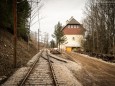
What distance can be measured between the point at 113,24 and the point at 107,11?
3586 millimetres

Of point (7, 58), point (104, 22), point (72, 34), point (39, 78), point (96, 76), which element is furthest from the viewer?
point (72, 34)

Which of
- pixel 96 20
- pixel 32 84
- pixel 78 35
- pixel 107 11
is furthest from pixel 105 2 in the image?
pixel 78 35

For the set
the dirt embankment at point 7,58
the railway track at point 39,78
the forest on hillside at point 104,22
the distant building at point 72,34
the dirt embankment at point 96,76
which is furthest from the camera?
the distant building at point 72,34

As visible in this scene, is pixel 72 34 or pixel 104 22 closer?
pixel 104 22

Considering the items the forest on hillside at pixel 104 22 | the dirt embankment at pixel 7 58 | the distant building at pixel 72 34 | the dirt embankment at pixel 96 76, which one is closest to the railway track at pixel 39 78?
the dirt embankment at pixel 7 58

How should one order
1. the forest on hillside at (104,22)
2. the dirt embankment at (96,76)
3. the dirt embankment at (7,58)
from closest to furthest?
1. the dirt embankment at (96,76)
2. the dirt embankment at (7,58)
3. the forest on hillside at (104,22)

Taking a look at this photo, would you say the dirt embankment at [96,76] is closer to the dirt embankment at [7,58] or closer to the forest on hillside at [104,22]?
the dirt embankment at [7,58]

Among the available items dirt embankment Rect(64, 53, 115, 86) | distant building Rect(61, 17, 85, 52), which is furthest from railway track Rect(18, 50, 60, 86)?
distant building Rect(61, 17, 85, 52)

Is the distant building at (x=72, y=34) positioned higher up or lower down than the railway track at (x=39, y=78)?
higher up

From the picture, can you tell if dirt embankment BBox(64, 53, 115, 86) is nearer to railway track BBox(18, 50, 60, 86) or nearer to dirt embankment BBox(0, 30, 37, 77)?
railway track BBox(18, 50, 60, 86)

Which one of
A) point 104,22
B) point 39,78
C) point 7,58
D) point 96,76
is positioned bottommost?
point 96,76

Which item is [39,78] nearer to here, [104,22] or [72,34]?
[104,22]

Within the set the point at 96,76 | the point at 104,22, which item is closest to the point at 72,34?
the point at 104,22

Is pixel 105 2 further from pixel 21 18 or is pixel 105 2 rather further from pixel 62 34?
pixel 62 34
